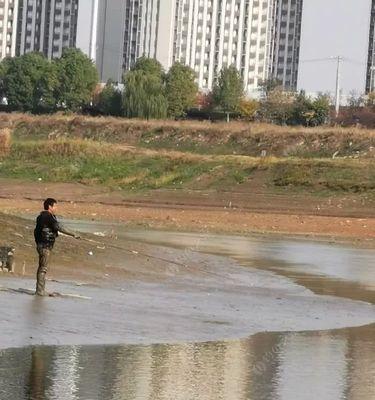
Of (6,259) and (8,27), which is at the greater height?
(8,27)

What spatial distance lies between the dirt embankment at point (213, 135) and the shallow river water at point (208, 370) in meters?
56.2

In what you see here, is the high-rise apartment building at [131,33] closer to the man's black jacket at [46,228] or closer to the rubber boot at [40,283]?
the man's black jacket at [46,228]

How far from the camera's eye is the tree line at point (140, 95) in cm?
11381

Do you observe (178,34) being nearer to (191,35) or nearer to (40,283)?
(191,35)

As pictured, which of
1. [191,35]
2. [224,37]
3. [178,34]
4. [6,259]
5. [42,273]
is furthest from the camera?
[224,37]

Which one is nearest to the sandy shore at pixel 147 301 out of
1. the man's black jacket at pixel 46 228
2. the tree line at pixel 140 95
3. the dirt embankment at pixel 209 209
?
the man's black jacket at pixel 46 228

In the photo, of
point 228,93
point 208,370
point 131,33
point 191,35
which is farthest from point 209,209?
point 191,35

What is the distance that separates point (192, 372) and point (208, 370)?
25cm

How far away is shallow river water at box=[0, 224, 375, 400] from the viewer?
11358 millimetres

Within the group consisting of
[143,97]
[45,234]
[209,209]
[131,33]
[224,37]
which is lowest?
[209,209]

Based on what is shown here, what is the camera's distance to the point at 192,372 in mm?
12688

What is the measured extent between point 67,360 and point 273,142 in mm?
66264

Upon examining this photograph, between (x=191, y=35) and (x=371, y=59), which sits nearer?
(x=371, y=59)

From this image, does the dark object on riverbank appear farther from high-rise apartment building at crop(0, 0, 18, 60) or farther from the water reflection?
high-rise apartment building at crop(0, 0, 18, 60)
